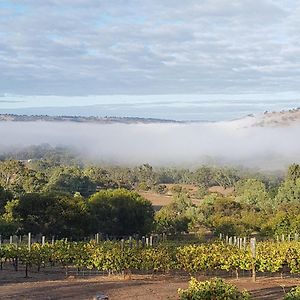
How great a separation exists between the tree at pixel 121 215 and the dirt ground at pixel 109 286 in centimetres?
1547

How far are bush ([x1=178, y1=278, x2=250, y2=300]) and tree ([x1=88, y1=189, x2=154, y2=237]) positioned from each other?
2706cm

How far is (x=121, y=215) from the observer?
3847cm

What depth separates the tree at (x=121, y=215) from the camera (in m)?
37.8

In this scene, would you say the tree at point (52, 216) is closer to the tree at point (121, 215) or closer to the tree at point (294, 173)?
the tree at point (121, 215)

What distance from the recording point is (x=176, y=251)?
846 inches

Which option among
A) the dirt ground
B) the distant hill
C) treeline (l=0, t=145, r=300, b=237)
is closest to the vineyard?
the dirt ground

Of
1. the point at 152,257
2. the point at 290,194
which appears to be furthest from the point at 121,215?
the point at 290,194

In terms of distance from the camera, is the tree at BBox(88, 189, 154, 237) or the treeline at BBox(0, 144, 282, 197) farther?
the treeline at BBox(0, 144, 282, 197)

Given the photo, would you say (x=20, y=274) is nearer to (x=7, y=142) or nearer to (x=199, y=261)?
(x=199, y=261)

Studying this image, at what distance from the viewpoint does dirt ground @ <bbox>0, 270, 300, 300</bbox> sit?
1672cm

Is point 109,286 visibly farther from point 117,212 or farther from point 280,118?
point 280,118

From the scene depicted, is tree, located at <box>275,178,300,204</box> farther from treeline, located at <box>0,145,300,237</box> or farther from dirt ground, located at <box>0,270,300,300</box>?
dirt ground, located at <box>0,270,300,300</box>

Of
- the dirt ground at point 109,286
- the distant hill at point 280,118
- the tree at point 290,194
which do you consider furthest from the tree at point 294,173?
the distant hill at point 280,118

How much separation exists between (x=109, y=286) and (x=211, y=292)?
8.80 meters
